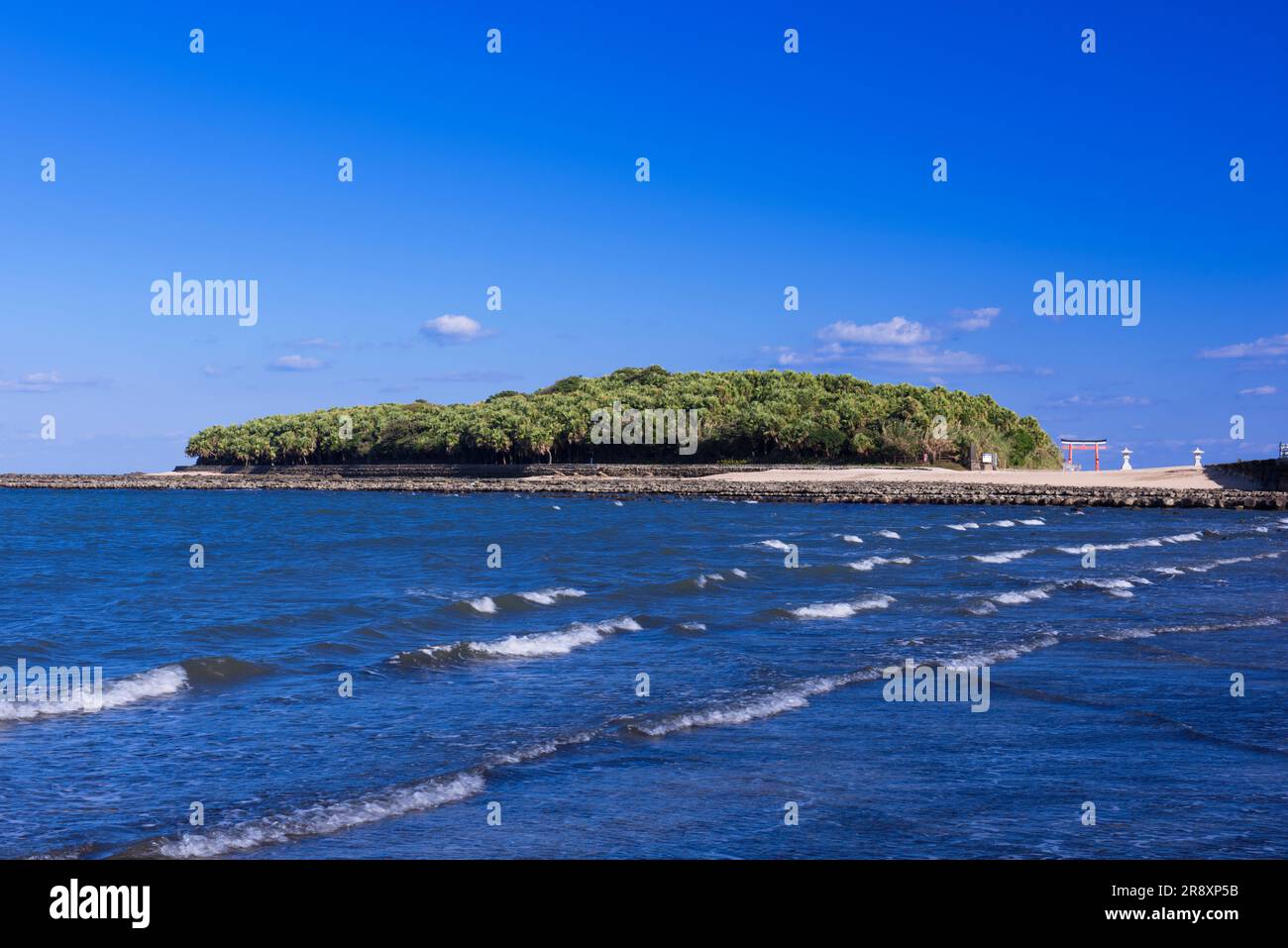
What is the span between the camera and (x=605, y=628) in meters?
18.8

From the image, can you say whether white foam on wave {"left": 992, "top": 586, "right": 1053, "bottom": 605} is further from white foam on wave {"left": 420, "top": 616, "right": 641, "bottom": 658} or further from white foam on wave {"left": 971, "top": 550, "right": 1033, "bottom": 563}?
white foam on wave {"left": 971, "top": 550, "right": 1033, "bottom": 563}

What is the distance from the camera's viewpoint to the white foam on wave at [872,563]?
29.3 metres

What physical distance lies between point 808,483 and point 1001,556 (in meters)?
56.8

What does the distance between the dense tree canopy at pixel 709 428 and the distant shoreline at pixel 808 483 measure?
4408mm

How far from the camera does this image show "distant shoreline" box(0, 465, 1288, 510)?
218 ft

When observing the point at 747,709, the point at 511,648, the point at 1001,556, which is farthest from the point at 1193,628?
the point at 1001,556

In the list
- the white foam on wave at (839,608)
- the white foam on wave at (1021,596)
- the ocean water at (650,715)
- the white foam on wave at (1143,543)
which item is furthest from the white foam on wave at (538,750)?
the white foam on wave at (1143,543)

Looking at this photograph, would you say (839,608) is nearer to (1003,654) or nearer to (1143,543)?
(1003,654)

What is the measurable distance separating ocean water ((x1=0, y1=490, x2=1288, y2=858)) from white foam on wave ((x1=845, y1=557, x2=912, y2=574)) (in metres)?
0.56

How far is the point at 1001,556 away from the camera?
Result: 107 ft

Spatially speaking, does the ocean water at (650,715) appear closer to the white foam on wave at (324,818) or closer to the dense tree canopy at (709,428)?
the white foam on wave at (324,818)
